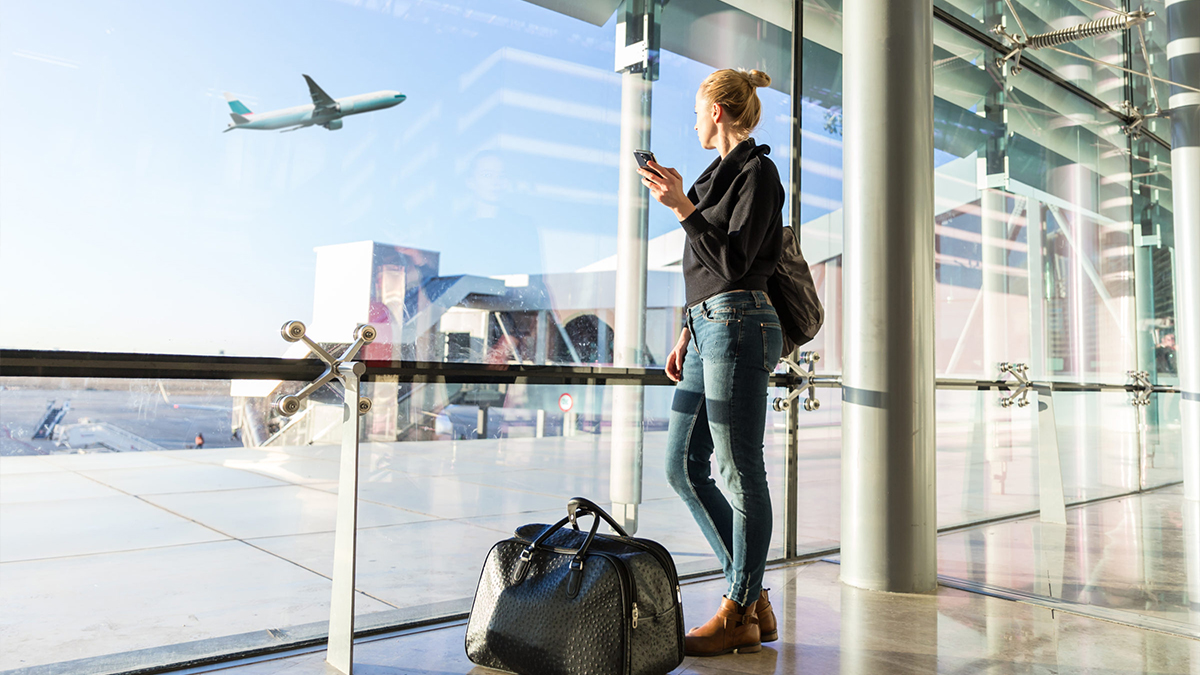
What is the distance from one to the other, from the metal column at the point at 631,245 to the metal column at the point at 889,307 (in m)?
0.84

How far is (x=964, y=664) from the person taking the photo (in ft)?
7.12

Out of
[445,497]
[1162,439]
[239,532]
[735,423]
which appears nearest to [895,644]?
[735,423]

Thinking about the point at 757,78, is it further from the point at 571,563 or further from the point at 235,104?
the point at 235,104

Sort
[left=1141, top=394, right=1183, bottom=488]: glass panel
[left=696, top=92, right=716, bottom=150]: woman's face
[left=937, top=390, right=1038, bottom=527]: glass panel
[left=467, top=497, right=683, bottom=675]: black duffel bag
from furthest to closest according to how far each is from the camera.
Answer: [left=1141, top=394, right=1183, bottom=488]: glass panel → [left=937, top=390, right=1038, bottom=527]: glass panel → [left=696, top=92, right=716, bottom=150]: woman's face → [left=467, top=497, right=683, bottom=675]: black duffel bag

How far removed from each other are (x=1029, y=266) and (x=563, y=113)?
3.36 meters

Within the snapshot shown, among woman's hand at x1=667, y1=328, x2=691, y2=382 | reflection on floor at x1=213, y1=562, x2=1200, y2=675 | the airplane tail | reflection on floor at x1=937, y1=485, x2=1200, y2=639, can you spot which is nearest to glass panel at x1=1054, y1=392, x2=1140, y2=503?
reflection on floor at x1=937, y1=485, x2=1200, y2=639

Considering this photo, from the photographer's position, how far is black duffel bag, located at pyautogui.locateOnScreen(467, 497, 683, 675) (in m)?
1.82

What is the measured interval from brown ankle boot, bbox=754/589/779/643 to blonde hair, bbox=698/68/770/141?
4.47 feet

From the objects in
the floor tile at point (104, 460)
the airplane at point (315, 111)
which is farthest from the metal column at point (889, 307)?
the floor tile at point (104, 460)

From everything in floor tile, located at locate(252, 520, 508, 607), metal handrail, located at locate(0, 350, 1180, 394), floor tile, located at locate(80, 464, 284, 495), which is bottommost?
floor tile, located at locate(252, 520, 508, 607)

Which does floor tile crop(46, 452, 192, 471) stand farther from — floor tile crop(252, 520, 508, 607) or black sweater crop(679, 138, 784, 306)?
black sweater crop(679, 138, 784, 306)

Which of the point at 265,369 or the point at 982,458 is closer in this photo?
the point at 265,369

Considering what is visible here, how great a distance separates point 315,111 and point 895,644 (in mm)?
2418

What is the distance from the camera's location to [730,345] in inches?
82.8
